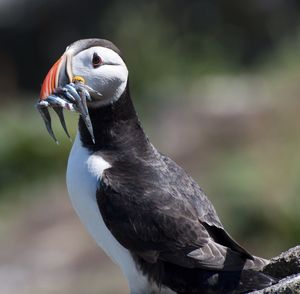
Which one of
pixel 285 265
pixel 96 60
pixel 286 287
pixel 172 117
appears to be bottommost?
pixel 172 117

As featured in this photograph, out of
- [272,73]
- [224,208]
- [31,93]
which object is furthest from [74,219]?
[31,93]

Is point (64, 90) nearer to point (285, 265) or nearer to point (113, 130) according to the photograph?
point (113, 130)

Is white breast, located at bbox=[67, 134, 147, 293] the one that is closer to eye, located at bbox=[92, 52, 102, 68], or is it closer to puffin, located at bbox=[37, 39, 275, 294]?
puffin, located at bbox=[37, 39, 275, 294]

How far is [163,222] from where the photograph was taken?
22.2 feet

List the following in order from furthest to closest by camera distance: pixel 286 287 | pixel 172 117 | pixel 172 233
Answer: pixel 172 117, pixel 172 233, pixel 286 287

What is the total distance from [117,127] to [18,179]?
29.4 feet

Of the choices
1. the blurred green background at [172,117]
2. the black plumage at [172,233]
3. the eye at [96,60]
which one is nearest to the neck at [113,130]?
the black plumage at [172,233]

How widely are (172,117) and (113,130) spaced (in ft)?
25.1

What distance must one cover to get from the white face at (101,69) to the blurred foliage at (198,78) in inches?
196

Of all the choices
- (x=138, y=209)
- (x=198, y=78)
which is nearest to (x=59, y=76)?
(x=138, y=209)

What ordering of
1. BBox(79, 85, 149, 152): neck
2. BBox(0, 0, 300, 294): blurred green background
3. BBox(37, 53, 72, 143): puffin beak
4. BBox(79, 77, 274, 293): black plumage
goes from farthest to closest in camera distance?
BBox(0, 0, 300, 294): blurred green background, BBox(79, 85, 149, 152): neck, BBox(37, 53, 72, 143): puffin beak, BBox(79, 77, 274, 293): black plumage

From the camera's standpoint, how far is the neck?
7164 mm

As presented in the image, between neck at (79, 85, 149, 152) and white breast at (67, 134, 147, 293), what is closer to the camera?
white breast at (67, 134, 147, 293)

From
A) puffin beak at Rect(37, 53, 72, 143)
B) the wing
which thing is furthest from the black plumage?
puffin beak at Rect(37, 53, 72, 143)
